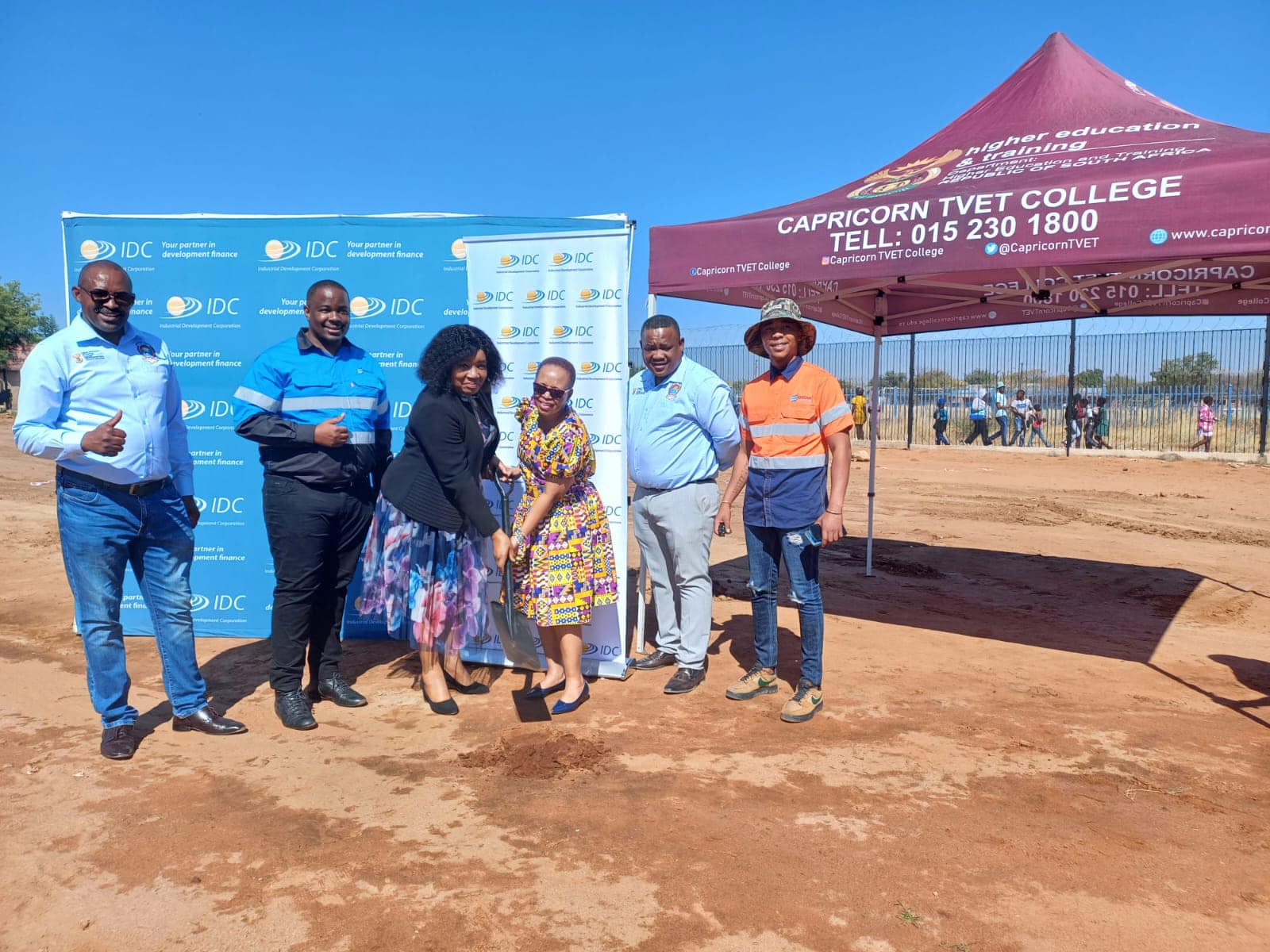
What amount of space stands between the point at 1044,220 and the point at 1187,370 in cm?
1843

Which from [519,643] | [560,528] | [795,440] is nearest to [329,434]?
[560,528]

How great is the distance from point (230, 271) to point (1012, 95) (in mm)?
5202

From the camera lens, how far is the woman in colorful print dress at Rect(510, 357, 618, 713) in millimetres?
4160

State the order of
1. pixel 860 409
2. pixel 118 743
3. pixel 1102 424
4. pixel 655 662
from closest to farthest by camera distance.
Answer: pixel 118 743 < pixel 655 662 < pixel 1102 424 < pixel 860 409

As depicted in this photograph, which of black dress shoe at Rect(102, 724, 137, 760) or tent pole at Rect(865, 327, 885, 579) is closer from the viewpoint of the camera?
black dress shoe at Rect(102, 724, 137, 760)

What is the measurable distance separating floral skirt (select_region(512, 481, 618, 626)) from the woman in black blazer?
172mm

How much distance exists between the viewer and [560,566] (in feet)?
14.1

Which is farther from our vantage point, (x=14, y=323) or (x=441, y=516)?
(x=14, y=323)

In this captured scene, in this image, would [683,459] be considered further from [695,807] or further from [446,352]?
[695,807]

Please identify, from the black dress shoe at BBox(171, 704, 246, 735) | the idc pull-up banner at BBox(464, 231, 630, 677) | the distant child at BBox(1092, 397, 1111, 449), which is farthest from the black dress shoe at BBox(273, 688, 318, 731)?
the distant child at BBox(1092, 397, 1111, 449)

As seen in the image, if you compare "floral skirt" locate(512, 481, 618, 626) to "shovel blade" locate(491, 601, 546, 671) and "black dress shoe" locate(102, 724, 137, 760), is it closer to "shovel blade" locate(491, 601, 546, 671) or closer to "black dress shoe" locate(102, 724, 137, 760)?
"shovel blade" locate(491, 601, 546, 671)

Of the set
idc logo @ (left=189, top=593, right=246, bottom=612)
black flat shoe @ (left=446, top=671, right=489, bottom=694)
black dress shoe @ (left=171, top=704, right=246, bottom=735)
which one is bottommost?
black flat shoe @ (left=446, top=671, right=489, bottom=694)

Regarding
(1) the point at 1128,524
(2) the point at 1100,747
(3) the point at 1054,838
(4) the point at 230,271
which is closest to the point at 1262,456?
(1) the point at 1128,524

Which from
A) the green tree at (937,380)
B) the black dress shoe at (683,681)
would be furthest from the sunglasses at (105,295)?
the green tree at (937,380)
